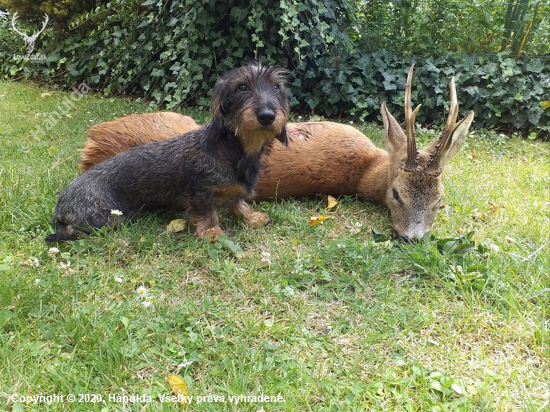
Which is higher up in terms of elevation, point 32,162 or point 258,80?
point 258,80

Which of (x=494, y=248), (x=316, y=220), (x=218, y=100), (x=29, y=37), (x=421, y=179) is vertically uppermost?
(x=218, y=100)

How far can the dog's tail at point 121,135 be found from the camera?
12.9 ft

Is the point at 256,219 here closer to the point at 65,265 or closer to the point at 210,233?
the point at 210,233

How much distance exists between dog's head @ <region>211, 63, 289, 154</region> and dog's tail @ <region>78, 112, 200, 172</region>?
1.13 meters

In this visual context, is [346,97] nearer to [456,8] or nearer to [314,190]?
[456,8]

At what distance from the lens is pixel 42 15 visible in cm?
817

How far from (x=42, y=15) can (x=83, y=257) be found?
720 cm

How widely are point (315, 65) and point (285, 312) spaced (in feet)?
16.0

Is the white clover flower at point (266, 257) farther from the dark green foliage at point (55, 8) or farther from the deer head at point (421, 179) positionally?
the dark green foliage at point (55, 8)

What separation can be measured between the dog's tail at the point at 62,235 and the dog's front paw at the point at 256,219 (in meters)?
1.33

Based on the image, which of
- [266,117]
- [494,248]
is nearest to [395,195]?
[494,248]

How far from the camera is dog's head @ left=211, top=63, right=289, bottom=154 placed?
2.92 meters

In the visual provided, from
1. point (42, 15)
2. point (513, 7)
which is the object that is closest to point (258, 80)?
point (513, 7)

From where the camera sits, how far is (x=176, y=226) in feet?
11.5
